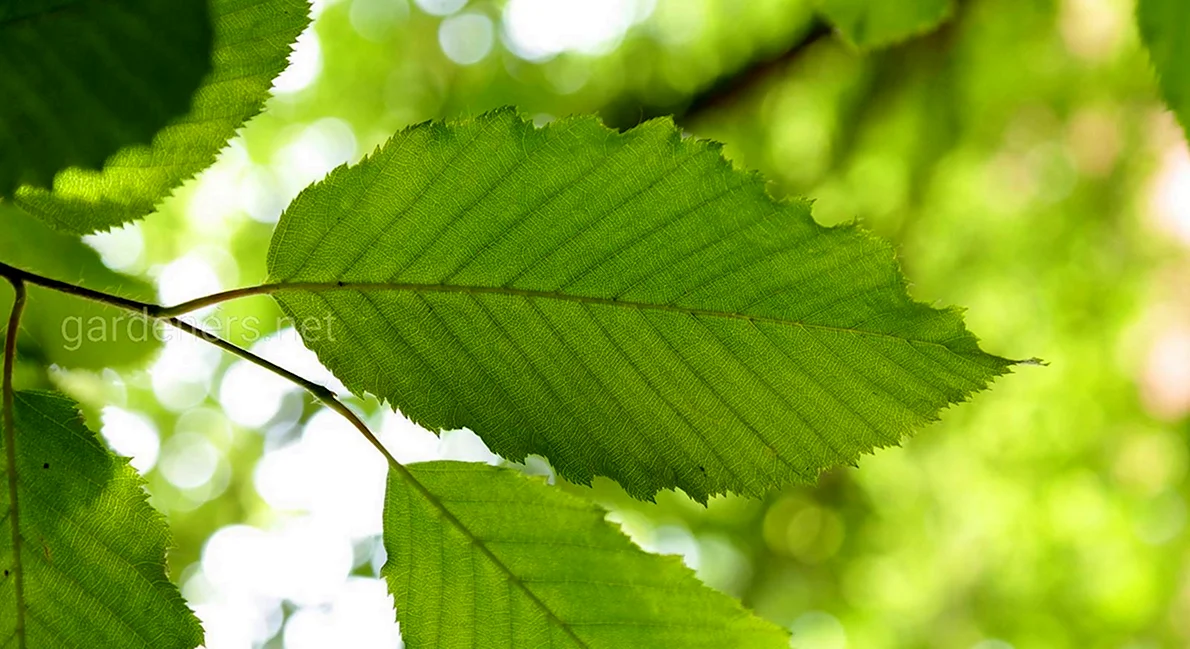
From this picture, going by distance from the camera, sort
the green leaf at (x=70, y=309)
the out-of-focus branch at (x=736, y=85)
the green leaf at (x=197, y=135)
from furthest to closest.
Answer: the out-of-focus branch at (x=736, y=85)
the green leaf at (x=70, y=309)
the green leaf at (x=197, y=135)

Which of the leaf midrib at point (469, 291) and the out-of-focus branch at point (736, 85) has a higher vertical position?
the out-of-focus branch at point (736, 85)

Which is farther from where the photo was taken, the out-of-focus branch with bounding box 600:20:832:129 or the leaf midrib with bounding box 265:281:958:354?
the out-of-focus branch with bounding box 600:20:832:129

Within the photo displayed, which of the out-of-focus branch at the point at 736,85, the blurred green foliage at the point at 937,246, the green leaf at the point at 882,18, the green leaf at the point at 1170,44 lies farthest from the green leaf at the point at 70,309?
the out-of-focus branch at the point at 736,85

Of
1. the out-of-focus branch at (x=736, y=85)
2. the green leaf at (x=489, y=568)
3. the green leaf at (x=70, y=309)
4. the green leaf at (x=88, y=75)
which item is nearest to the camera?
the green leaf at (x=88, y=75)

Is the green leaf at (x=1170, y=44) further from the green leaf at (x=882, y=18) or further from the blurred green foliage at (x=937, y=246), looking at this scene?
the blurred green foliage at (x=937, y=246)

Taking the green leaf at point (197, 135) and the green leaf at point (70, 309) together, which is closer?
the green leaf at point (197, 135)

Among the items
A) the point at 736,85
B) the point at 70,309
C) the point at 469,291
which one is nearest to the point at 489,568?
the point at 469,291

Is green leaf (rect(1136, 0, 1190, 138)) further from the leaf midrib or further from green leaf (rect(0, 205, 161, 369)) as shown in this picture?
green leaf (rect(0, 205, 161, 369))

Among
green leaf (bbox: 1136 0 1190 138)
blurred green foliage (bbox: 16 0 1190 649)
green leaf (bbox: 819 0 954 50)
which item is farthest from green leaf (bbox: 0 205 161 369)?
blurred green foliage (bbox: 16 0 1190 649)
